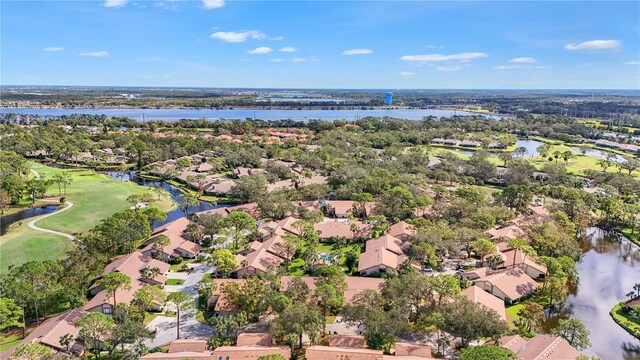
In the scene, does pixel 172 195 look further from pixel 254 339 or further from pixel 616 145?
pixel 616 145

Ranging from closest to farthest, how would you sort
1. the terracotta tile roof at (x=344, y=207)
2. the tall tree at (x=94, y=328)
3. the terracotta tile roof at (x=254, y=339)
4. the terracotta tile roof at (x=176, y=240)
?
1. the tall tree at (x=94, y=328)
2. the terracotta tile roof at (x=254, y=339)
3. the terracotta tile roof at (x=176, y=240)
4. the terracotta tile roof at (x=344, y=207)

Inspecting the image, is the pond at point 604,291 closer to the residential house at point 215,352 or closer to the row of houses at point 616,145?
the residential house at point 215,352

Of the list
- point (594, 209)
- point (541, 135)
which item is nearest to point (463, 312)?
point (594, 209)

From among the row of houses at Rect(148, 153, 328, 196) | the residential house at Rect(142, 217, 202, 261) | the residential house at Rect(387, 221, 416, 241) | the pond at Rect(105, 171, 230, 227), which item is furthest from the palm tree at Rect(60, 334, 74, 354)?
the row of houses at Rect(148, 153, 328, 196)

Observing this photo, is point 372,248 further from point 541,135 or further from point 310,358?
point 541,135

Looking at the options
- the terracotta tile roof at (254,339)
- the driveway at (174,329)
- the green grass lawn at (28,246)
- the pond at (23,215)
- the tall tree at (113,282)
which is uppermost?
the tall tree at (113,282)

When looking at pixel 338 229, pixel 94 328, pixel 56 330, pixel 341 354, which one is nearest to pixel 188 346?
pixel 94 328

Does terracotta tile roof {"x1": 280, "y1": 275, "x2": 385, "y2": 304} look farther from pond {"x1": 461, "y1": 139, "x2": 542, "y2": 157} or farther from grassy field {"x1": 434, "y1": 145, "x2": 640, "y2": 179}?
pond {"x1": 461, "y1": 139, "x2": 542, "y2": 157}

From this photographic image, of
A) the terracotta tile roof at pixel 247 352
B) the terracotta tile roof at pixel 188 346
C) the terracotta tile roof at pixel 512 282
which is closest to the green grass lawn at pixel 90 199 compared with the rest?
the terracotta tile roof at pixel 188 346
